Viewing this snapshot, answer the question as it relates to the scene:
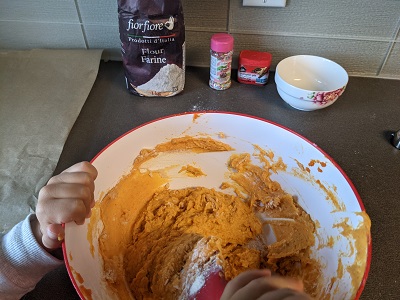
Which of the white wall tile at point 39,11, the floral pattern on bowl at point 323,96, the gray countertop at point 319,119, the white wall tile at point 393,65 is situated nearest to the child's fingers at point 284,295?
the gray countertop at point 319,119

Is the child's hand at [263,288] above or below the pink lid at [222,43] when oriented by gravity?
below

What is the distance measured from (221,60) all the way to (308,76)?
247 mm

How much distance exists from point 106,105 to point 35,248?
0.45 m

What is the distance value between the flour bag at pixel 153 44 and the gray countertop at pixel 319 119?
6cm

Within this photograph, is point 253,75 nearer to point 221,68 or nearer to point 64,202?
point 221,68

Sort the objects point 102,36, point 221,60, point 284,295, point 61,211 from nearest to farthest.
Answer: point 284,295, point 61,211, point 221,60, point 102,36

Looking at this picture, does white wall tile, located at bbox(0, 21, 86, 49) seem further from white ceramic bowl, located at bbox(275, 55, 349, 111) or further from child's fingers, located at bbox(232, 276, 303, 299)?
child's fingers, located at bbox(232, 276, 303, 299)

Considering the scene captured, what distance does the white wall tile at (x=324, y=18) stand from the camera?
0.91 metres

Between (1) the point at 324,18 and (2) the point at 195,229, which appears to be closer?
(2) the point at 195,229

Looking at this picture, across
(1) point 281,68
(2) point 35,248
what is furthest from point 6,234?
(1) point 281,68

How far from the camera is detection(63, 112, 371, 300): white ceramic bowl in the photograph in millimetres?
623

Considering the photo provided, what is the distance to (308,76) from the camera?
978 millimetres

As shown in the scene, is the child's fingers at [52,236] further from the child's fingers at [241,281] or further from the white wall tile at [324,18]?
the white wall tile at [324,18]

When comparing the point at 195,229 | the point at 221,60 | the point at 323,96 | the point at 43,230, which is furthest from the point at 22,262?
the point at 323,96
